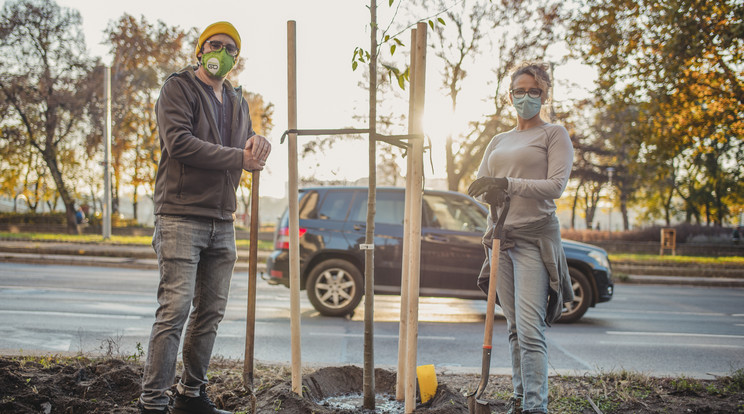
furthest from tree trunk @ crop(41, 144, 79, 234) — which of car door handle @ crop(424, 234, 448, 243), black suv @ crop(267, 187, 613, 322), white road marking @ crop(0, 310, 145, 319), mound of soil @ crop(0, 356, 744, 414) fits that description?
mound of soil @ crop(0, 356, 744, 414)

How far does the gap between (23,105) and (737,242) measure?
34500mm

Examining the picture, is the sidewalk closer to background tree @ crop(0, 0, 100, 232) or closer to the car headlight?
the car headlight

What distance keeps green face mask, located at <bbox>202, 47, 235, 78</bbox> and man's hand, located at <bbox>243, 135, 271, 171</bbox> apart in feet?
1.23

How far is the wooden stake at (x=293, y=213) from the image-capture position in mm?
3229

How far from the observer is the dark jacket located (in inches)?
A: 116

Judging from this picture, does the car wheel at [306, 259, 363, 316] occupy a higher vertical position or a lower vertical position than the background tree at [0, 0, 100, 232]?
lower

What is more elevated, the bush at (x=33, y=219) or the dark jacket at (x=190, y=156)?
the dark jacket at (x=190, y=156)

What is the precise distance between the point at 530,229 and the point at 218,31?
193 centimetres

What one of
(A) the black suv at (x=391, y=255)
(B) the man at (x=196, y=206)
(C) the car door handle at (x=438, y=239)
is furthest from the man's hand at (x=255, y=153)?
(C) the car door handle at (x=438, y=239)

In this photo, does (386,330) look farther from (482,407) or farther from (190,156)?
(190,156)

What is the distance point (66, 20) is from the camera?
3008 cm

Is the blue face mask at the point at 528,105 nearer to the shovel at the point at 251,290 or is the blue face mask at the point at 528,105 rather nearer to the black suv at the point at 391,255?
the shovel at the point at 251,290

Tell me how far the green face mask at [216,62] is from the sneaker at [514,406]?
2304 millimetres

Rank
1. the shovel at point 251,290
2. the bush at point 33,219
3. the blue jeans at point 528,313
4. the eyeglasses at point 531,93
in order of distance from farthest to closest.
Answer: the bush at point 33,219
the eyeglasses at point 531,93
the blue jeans at point 528,313
the shovel at point 251,290
